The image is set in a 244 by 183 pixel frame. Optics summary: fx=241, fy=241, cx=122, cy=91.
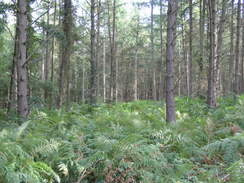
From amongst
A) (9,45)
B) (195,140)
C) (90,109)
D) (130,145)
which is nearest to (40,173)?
(130,145)

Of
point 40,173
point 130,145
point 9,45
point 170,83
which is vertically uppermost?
point 9,45

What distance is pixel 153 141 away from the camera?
439 centimetres

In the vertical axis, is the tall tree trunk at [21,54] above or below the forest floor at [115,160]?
above

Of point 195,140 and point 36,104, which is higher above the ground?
point 36,104

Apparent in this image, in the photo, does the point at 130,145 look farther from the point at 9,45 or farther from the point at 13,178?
the point at 9,45

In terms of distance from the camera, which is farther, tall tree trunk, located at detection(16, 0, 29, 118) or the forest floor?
tall tree trunk, located at detection(16, 0, 29, 118)

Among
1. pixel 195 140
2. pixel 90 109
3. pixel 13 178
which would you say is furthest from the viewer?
pixel 90 109

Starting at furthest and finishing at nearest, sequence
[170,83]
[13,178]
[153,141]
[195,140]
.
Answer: [170,83] → [195,140] → [153,141] → [13,178]

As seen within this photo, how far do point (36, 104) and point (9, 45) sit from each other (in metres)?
16.3

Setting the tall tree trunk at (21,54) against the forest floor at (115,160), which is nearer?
the forest floor at (115,160)

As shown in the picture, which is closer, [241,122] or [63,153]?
[63,153]

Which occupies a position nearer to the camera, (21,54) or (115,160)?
(115,160)

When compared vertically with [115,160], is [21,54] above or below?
above

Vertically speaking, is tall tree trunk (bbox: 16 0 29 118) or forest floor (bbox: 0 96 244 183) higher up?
tall tree trunk (bbox: 16 0 29 118)
